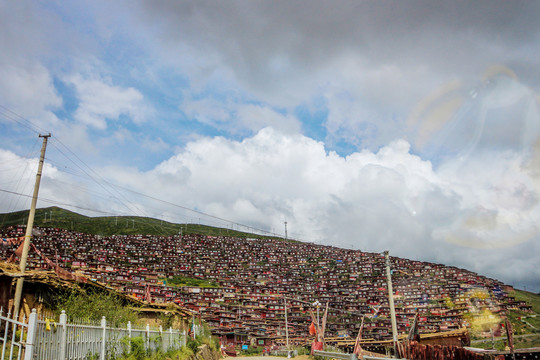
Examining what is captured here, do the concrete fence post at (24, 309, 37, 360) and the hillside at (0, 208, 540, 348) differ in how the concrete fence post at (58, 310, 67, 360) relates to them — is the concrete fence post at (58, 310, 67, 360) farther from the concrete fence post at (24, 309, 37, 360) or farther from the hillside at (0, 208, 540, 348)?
the hillside at (0, 208, 540, 348)

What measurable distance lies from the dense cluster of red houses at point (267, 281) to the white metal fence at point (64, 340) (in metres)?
51.0

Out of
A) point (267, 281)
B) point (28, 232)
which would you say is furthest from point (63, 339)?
point (267, 281)

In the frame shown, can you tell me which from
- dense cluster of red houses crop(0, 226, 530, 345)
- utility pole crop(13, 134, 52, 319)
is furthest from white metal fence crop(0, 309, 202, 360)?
dense cluster of red houses crop(0, 226, 530, 345)

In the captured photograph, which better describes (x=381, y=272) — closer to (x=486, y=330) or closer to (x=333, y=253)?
(x=333, y=253)

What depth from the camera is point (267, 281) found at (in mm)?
123312

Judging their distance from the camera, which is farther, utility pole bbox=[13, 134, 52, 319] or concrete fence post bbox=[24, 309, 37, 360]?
utility pole bbox=[13, 134, 52, 319]

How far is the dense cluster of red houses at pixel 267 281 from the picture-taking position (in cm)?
8556

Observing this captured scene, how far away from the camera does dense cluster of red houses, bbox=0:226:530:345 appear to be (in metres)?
85.6

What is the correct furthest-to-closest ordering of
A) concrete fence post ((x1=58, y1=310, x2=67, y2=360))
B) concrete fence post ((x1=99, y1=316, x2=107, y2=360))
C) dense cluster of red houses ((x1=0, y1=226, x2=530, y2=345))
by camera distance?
dense cluster of red houses ((x1=0, y1=226, x2=530, y2=345)), concrete fence post ((x1=99, y1=316, x2=107, y2=360)), concrete fence post ((x1=58, y1=310, x2=67, y2=360))

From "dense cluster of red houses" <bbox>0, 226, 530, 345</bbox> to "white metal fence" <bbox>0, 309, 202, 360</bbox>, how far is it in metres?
51.0

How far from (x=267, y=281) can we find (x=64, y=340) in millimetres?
117822

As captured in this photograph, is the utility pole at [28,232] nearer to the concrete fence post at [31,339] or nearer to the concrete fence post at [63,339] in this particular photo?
the concrete fence post at [63,339]

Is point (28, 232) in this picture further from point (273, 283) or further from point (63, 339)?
point (273, 283)

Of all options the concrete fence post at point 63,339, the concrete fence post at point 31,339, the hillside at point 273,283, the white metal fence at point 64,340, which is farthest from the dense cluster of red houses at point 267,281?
the concrete fence post at point 31,339
